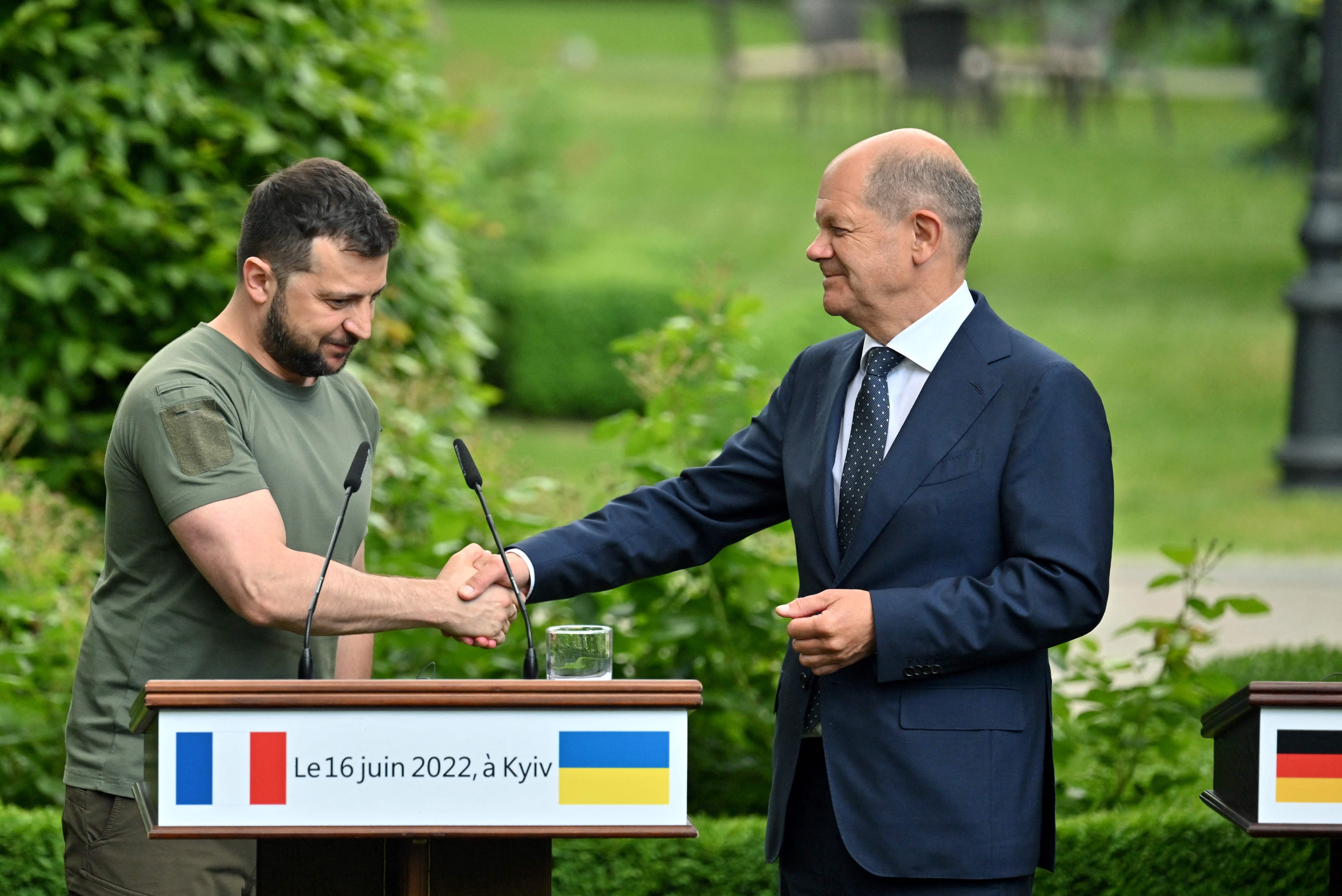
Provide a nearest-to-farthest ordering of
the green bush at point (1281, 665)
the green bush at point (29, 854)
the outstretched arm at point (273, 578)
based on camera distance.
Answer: the outstretched arm at point (273, 578), the green bush at point (29, 854), the green bush at point (1281, 665)

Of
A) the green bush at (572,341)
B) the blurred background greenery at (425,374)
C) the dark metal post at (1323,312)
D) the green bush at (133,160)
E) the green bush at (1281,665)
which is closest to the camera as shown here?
the blurred background greenery at (425,374)

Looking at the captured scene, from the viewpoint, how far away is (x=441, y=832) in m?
2.39

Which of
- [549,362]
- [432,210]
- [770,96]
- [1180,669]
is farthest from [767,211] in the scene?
[1180,669]

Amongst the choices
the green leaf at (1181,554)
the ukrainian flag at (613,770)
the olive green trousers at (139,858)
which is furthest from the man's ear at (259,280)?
the green leaf at (1181,554)

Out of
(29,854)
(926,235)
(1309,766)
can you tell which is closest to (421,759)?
(926,235)

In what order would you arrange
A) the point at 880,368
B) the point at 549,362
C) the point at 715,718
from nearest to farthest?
the point at 880,368, the point at 715,718, the point at 549,362

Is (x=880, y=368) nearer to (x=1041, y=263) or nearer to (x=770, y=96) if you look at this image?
(x=1041, y=263)

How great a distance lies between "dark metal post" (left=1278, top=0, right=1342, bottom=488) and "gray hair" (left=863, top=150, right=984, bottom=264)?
6.88 metres

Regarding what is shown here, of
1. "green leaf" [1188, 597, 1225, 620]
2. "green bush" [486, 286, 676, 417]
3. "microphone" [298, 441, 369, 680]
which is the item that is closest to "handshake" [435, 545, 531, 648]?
"microphone" [298, 441, 369, 680]

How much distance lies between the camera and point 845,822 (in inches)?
110

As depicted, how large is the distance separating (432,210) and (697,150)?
17310 millimetres

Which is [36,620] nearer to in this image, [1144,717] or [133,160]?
[133,160]

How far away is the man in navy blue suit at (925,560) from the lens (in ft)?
8.98

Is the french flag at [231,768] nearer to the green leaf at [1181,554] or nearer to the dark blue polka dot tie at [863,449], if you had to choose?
the dark blue polka dot tie at [863,449]
